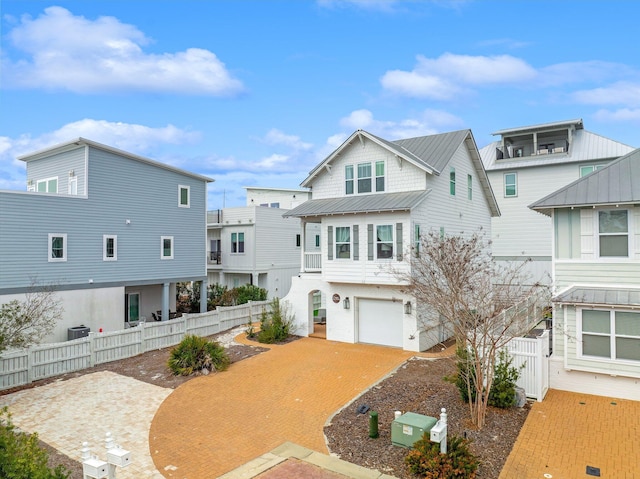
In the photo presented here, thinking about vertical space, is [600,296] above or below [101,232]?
below

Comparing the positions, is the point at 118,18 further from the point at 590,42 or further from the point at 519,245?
the point at 519,245

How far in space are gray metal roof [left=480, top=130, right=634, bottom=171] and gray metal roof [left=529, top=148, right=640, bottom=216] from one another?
54.8 feet

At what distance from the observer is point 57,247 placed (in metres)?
19.4

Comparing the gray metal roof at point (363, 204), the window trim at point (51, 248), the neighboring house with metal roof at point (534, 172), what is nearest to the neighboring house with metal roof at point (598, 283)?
the gray metal roof at point (363, 204)

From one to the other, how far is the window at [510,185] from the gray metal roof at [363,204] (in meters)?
16.5

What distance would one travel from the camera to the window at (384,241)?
1781cm

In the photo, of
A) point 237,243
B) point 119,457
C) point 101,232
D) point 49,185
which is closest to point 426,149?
point 237,243

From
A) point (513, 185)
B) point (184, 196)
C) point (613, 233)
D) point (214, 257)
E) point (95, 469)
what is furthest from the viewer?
point (214, 257)

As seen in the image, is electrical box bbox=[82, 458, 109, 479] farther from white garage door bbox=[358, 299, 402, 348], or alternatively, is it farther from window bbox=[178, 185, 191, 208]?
window bbox=[178, 185, 191, 208]

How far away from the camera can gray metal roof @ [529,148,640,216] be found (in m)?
12.3

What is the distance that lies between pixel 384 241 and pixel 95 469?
13697 mm

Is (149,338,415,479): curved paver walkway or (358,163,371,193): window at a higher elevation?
(358,163,371,193): window

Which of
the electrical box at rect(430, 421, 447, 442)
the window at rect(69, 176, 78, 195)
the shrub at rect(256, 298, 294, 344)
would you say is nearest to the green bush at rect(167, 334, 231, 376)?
the shrub at rect(256, 298, 294, 344)

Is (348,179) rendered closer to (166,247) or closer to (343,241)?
(343,241)
